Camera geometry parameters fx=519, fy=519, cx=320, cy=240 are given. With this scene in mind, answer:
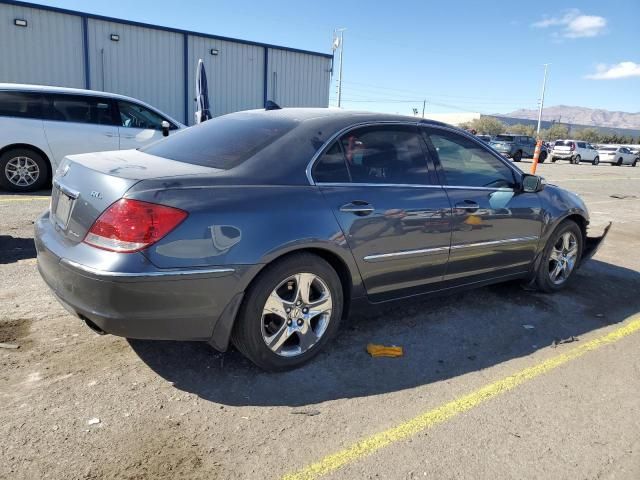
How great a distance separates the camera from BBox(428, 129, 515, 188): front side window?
4.00 metres

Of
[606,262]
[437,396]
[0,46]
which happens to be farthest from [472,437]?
[0,46]

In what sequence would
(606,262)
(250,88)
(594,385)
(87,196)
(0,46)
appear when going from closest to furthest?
(87,196), (594,385), (606,262), (0,46), (250,88)

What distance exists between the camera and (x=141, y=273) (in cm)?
259

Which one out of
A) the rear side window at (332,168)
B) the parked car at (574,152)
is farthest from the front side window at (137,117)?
the parked car at (574,152)

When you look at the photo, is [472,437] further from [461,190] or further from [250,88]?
[250,88]

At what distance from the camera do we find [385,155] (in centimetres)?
366

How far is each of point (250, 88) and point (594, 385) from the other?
782 inches

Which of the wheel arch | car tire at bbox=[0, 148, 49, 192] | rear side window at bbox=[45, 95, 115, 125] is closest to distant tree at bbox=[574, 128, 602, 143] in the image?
rear side window at bbox=[45, 95, 115, 125]

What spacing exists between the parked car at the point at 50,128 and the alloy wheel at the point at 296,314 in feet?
21.5

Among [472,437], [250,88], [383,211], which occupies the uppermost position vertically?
[250,88]

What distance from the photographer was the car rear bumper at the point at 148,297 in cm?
260

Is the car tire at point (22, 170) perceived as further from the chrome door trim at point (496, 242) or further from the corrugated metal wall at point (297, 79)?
the corrugated metal wall at point (297, 79)

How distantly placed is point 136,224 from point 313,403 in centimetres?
137

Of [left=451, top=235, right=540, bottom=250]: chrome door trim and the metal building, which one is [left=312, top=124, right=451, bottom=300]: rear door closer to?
[left=451, top=235, right=540, bottom=250]: chrome door trim
